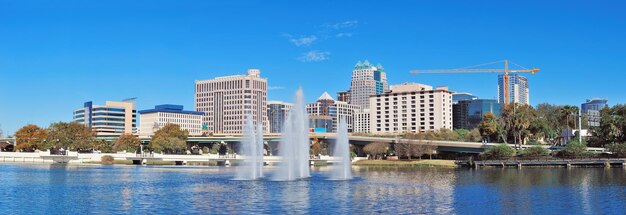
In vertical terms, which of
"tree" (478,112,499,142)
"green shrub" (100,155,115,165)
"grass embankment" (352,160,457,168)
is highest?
"tree" (478,112,499,142)

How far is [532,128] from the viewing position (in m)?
187

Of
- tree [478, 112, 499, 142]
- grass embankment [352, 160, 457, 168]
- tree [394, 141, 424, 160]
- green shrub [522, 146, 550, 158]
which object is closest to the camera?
green shrub [522, 146, 550, 158]

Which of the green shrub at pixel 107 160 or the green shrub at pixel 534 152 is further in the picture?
the green shrub at pixel 107 160

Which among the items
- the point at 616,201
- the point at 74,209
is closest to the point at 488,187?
A: the point at 616,201

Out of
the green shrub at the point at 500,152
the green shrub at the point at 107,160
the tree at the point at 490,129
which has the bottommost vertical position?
the green shrub at the point at 107,160

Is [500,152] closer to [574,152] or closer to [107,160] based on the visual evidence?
[574,152]

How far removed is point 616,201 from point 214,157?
449 feet

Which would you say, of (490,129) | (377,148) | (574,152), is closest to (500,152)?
(574,152)

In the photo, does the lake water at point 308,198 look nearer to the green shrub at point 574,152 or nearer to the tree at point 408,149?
the green shrub at point 574,152

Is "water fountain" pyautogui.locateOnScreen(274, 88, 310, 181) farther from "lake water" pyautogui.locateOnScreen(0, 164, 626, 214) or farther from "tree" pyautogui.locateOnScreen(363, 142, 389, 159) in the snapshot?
"tree" pyautogui.locateOnScreen(363, 142, 389, 159)

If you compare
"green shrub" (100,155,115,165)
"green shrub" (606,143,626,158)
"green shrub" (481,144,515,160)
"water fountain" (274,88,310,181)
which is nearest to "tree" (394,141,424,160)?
"green shrub" (481,144,515,160)

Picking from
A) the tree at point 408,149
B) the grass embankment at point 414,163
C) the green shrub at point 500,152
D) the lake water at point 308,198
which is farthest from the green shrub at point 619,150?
the lake water at point 308,198

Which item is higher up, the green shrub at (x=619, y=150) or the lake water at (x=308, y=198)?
the green shrub at (x=619, y=150)

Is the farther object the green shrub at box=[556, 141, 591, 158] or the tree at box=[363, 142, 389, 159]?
the tree at box=[363, 142, 389, 159]
